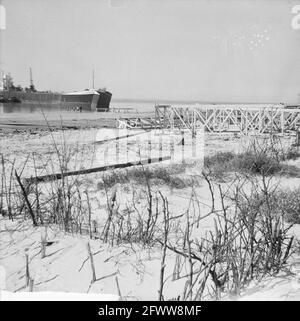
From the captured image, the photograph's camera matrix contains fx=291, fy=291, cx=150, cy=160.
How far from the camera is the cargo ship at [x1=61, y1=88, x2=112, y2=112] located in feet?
175

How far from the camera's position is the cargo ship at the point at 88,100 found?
5328 cm

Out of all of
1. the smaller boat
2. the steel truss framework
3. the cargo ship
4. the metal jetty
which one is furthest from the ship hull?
the steel truss framework

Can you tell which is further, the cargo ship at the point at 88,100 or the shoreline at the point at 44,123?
the cargo ship at the point at 88,100

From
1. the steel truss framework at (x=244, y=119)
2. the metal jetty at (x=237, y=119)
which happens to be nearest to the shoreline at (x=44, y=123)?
the metal jetty at (x=237, y=119)

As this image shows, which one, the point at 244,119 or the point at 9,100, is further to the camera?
the point at 9,100

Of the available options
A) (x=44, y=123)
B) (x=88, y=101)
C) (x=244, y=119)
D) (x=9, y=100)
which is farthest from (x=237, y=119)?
(x=9, y=100)

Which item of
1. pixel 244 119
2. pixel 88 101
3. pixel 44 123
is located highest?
pixel 88 101

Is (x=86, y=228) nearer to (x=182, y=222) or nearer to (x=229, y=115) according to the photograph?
(x=182, y=222)

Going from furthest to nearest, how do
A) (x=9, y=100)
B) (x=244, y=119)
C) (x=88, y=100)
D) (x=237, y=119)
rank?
(x=9, y=100), (x=88, y=100), (x=237, y=119), (x=244, y=119)

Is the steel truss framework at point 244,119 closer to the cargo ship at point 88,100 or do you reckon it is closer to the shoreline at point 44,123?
the shoreline at point 44,123

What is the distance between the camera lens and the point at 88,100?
53.7m

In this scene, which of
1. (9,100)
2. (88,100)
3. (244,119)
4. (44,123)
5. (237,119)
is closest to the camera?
(244,119)

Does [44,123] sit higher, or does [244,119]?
[244,119]

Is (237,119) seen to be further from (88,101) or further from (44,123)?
(88,101)
